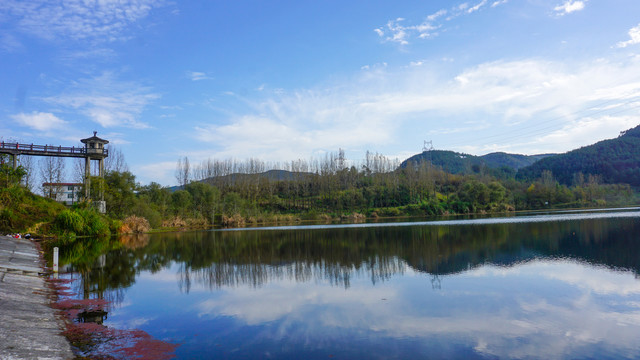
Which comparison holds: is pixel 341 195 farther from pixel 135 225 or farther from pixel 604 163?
pixel 604 163

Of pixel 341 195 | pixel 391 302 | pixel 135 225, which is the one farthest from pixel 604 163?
pixel 391 302

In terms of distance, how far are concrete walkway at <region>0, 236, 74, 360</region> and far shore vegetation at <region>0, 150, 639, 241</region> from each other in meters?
25.3

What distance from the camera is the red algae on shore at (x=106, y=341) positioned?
7.08 m

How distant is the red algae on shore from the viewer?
23.2 ft

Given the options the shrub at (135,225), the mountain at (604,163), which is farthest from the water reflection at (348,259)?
the mountain at (604,163)

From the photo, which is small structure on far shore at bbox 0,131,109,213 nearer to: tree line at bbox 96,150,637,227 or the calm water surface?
tree line at bbox 96,150,637,227

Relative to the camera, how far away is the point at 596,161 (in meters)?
116

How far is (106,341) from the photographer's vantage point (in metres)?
7.80

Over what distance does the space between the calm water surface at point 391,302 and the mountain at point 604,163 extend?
10864 cm

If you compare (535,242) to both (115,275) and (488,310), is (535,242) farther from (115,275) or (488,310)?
(115,275)

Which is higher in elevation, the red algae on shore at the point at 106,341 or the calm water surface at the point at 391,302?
the red algae on shore at the point at 106,341

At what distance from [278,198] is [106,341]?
7518cm

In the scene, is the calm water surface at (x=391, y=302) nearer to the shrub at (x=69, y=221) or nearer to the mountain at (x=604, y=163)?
the shrub at (x=69, y=221)

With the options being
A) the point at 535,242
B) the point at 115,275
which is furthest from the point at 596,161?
the point at 115,275
